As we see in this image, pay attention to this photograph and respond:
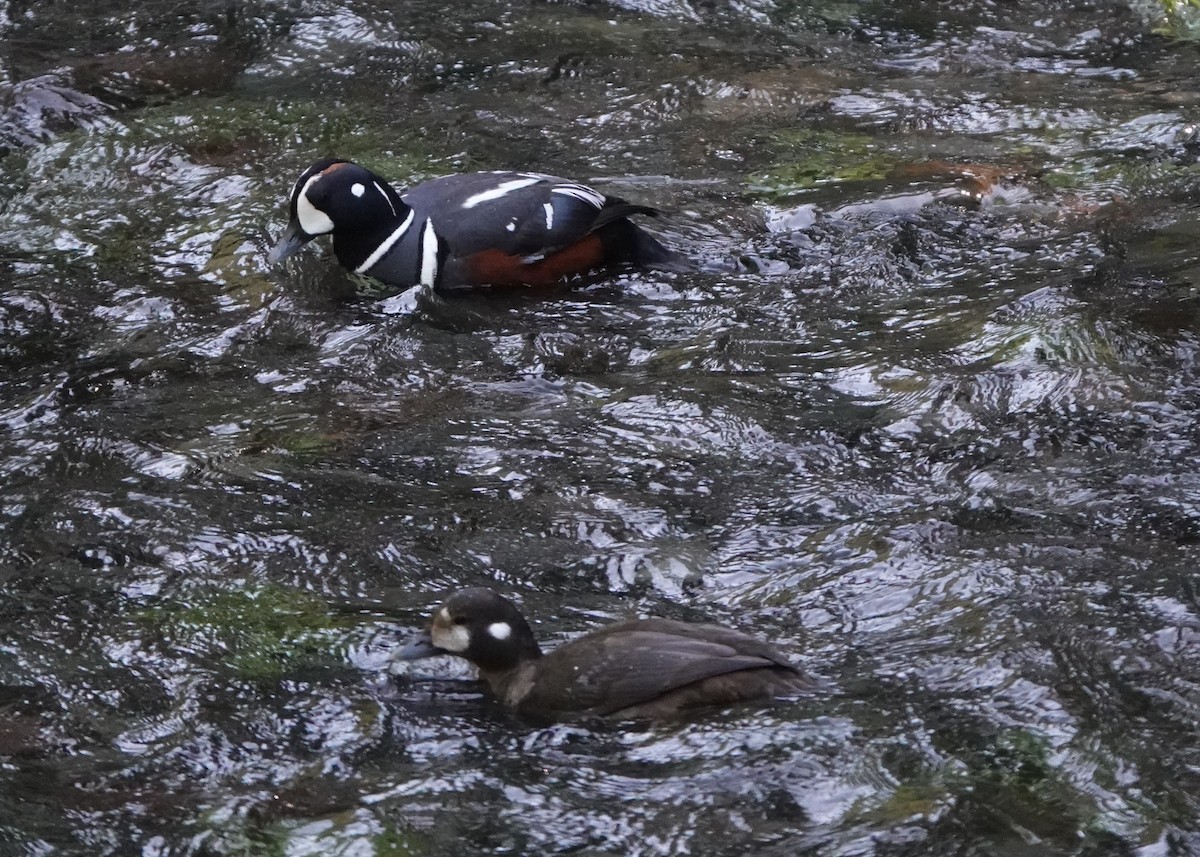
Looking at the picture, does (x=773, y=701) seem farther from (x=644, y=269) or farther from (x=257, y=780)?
(x=644, y=269)

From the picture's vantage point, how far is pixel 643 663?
3822 millimetres

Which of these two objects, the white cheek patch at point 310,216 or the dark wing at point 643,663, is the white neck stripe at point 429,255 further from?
the dark wing at point 643,663

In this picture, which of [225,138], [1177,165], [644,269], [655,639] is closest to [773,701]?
[655,639]

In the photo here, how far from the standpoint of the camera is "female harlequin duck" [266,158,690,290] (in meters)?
6.82

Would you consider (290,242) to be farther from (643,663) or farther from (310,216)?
(643,663)

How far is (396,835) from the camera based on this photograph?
3.45 metres

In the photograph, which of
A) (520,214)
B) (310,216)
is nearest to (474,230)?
(520,214)

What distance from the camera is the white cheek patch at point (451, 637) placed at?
3.96 m

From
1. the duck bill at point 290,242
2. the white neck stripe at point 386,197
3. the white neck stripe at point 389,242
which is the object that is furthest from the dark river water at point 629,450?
the white neck stripe at point 386,197

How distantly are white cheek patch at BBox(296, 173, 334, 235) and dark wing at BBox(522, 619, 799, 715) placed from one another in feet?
12.1

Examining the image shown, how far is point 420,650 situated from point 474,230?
3204 millimetres

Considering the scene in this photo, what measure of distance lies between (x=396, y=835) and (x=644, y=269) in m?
4.01

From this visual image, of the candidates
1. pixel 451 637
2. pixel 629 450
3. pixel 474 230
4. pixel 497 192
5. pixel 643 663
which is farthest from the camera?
pixel 497 192

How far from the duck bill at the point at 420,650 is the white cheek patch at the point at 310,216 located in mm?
3407
